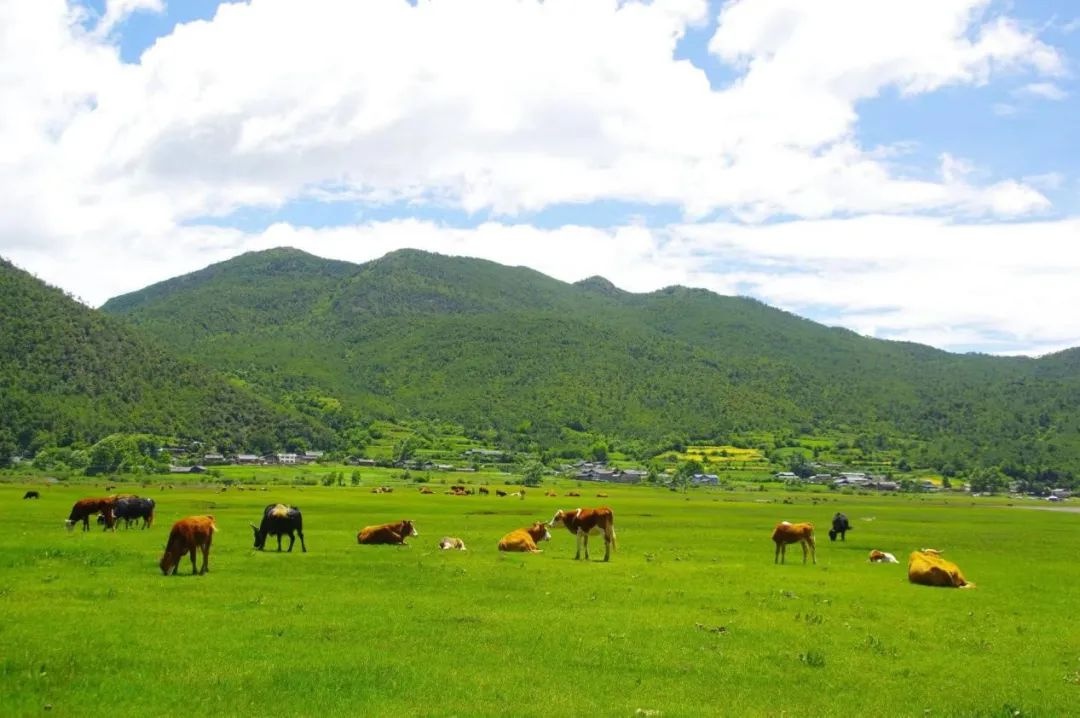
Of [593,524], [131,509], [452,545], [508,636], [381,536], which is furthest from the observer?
[131,509]

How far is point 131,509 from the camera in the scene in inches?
1572

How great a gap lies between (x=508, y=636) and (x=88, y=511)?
29822 millimetres

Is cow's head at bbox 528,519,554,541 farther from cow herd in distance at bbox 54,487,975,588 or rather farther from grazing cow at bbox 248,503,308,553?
grazing cow at bbox 248,503,308,553

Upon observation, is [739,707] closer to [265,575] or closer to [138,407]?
[265,575]

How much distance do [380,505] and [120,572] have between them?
51019 millimetres

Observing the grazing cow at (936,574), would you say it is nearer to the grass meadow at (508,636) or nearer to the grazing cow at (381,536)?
the grass meadow at (508,636)

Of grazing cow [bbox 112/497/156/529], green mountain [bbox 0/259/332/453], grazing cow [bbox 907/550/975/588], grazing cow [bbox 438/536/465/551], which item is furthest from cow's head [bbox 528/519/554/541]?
green mountain [bbox 0/259/332/453]

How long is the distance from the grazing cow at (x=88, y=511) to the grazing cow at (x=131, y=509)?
404 millimetres

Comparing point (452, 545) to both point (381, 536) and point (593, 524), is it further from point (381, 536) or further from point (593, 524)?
point (593, 524)

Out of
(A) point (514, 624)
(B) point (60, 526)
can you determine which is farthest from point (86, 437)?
(A) point (514, 624)

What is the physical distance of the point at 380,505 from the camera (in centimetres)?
7438

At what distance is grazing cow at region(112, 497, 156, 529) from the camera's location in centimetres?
3944

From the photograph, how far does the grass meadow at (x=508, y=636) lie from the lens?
12750mm

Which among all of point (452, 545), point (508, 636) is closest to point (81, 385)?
point (452, 545)
